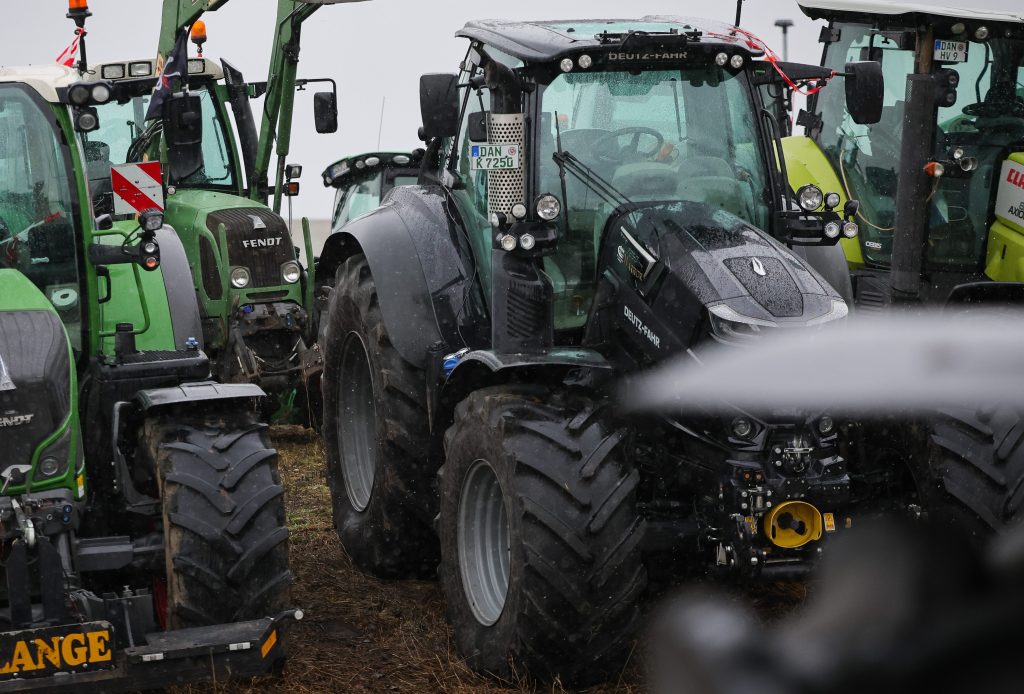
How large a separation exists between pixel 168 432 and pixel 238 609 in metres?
0.66

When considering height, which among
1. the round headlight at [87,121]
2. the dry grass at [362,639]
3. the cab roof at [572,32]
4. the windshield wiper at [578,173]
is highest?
the cab roof at [572,32]

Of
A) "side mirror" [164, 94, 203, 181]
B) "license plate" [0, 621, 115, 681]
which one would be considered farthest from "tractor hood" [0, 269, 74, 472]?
"side mirror" [164, 94, 203, 181]

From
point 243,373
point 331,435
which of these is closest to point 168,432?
point 331,435

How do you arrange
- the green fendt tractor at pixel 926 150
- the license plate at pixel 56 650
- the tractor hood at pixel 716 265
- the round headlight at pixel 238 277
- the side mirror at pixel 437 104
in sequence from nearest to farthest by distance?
1. the license plate at pixel 56 650
2. the tractor hood at pixel 716 265
3. the side mirror at pixel 437 104
4. the green fendt tractor at pixel 926 150
5. the round headlight at pixel 238 277

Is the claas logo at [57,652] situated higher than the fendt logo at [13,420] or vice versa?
the fendt logo at [13,420]

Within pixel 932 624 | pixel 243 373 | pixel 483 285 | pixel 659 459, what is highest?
pixel 932 624

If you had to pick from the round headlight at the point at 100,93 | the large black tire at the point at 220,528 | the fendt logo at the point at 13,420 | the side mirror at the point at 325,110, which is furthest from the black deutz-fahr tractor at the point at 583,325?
the side mirror at the point at 325,110

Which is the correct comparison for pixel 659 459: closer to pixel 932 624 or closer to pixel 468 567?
pixel 468 567


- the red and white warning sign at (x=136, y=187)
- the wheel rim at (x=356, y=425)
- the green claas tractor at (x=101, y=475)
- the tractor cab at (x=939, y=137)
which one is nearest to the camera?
the green claas tractor at (x=101, y=475)

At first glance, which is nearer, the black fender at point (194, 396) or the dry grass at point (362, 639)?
the black fender at point (194, 396)

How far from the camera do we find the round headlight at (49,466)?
446 centimetres

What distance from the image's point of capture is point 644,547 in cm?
457

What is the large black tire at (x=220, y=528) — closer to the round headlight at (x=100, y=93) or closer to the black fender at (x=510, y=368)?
the black fender at (x=510, y=368)

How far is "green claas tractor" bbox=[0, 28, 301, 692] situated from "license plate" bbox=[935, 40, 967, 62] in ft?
14.8
